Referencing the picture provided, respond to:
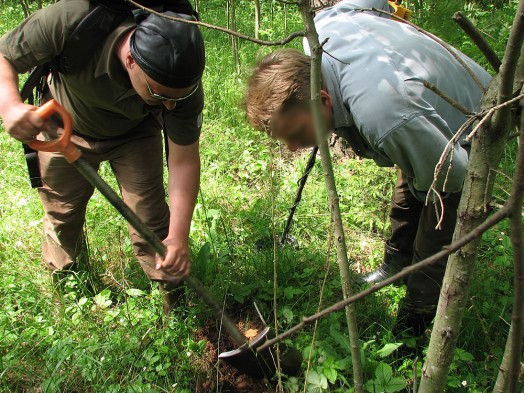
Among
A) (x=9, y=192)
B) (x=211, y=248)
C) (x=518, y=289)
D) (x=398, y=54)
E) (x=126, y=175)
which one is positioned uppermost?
(x=398, y=54)

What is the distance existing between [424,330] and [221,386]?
43.5 inches

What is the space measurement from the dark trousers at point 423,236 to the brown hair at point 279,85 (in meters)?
0.69

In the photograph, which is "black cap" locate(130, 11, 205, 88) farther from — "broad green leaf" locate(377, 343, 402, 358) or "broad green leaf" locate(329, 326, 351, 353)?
"broad green leaf" locate(377, 343, 402, 358)

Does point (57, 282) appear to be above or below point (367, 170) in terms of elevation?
below

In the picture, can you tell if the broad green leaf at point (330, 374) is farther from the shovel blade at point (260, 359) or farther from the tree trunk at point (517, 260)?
the tree trunk at point (517, 260)

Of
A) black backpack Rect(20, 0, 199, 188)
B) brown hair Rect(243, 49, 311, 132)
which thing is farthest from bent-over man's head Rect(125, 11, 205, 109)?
brown hair Rect(243, 49, 311, 132)

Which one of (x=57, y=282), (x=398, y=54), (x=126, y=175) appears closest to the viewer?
(x=398, y=54)

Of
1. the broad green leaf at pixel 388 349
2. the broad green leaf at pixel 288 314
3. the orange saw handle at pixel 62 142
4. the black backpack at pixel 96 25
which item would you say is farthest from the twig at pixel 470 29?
the broad green leaf at pixel 288 314

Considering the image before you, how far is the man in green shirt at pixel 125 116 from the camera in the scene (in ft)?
5.57

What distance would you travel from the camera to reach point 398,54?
1.82m

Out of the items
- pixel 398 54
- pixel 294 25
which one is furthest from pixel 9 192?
pixel 294 25

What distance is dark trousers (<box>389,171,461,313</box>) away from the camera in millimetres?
2154

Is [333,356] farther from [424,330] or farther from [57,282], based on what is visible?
[57,282]

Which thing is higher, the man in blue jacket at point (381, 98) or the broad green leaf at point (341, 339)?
the man in blue jacket at point (381, 98)
